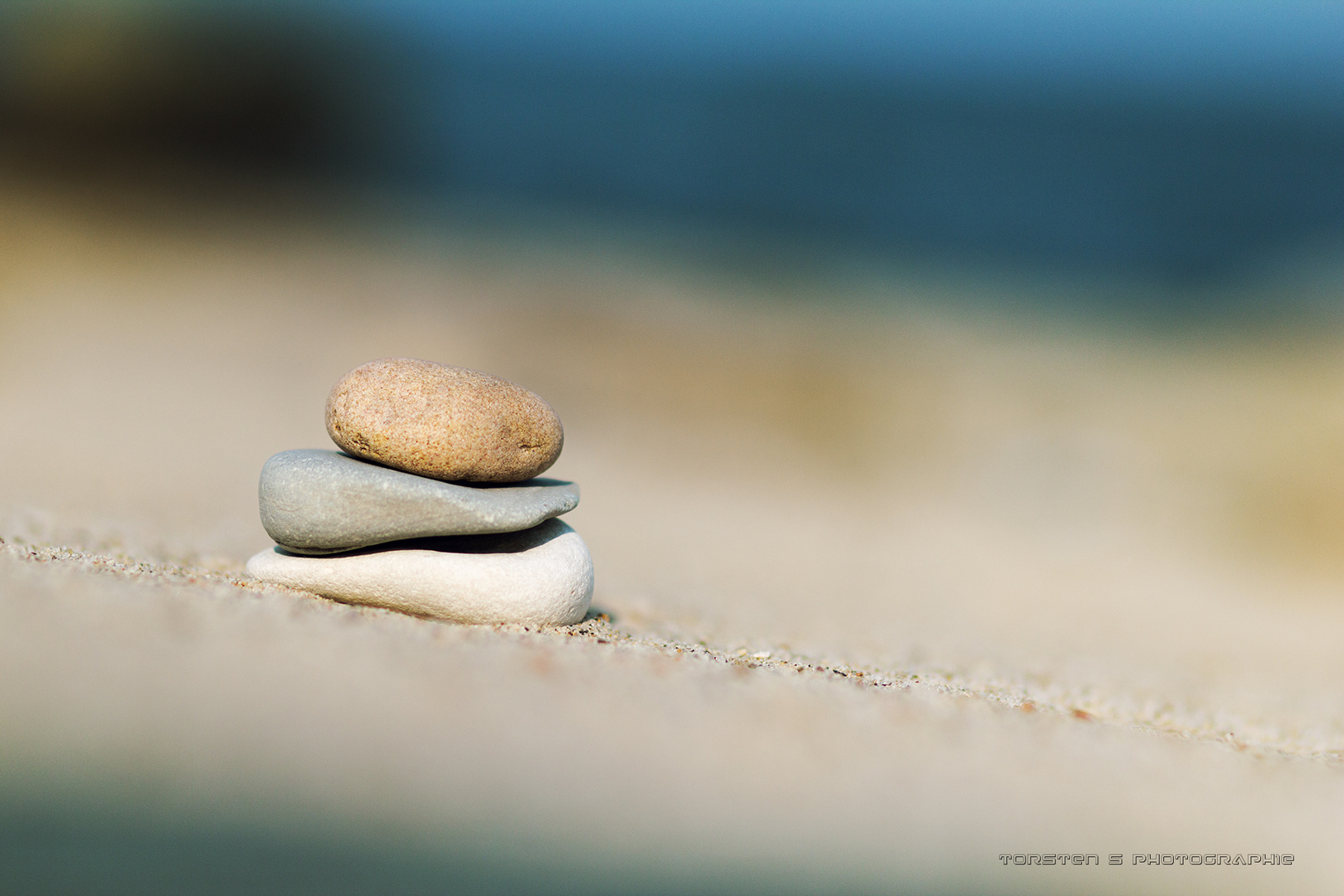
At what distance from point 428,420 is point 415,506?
0.37 metres

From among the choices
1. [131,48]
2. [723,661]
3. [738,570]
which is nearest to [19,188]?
[131,48]

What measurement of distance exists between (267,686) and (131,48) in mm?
17158

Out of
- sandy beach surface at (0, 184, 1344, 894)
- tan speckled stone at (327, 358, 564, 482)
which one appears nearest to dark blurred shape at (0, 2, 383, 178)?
sandy beach surface at (0, 184, 1344, 894)

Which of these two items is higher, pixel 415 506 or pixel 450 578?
pixel 415 506

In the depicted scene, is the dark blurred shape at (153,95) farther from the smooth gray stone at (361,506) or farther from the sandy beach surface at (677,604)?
the smooth gray stone at (361,506)

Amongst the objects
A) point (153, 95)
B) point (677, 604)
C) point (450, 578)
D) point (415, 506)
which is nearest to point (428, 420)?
point (415, 506)

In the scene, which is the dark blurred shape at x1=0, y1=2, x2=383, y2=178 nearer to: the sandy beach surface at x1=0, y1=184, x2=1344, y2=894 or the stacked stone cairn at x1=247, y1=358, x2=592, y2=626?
the sandy beach surface at x1=0, y1=184, x2=1344, y2=894

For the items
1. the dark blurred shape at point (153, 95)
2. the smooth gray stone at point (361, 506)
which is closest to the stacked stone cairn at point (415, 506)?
the smooth gray stone at point (361, 506)

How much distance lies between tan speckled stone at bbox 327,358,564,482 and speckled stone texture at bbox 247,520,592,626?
0.37 metres

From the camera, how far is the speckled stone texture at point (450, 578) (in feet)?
13.8

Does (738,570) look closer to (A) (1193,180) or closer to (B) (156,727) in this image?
(B) (156,727)

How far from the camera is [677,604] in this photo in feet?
21.4

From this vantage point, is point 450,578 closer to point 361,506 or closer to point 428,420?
point 361,506

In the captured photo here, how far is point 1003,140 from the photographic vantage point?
58.6 ft
